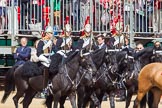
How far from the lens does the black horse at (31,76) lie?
49.7 feet

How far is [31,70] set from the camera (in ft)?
52.5

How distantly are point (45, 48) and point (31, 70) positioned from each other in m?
0.74

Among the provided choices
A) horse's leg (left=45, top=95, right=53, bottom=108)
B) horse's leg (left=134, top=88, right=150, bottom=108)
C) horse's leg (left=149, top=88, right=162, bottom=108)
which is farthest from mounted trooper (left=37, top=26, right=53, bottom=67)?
horse's leg (left=149, top=88, right=162, bottom=108)

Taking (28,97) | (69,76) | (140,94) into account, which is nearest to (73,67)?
(69,76)

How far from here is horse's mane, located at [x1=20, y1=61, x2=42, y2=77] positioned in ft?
52.3

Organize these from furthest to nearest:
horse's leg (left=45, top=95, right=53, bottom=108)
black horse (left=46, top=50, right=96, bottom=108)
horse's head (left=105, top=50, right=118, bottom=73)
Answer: horse's head (left=105, top=50, right=118, bottom=73) → horse's leg (left=45, top=95, right=53, bottom=108) → black horse (left=46, top=50, right=96, bottom=108)

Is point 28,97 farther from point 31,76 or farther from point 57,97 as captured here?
point 57,97

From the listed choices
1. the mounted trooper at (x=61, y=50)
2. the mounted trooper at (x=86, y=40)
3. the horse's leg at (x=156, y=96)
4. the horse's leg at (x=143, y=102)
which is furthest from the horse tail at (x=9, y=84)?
the horse's leg at (x=156, y=96)

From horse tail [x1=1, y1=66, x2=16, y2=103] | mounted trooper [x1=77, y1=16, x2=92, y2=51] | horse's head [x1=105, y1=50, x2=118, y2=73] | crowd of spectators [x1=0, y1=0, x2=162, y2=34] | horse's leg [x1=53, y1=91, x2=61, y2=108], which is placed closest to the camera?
horse's leg [x1=53, y1=91, x2=61, y2=108]

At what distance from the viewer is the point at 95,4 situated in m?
20.8

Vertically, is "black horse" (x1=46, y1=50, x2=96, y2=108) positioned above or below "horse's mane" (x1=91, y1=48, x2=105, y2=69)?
below

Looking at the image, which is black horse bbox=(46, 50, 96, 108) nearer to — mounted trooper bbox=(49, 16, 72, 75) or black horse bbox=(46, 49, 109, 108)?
mounted trooper bbox=(49, 16, 72, 75)

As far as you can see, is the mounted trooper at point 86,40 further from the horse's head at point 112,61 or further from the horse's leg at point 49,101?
the horse's leg at point 49,101

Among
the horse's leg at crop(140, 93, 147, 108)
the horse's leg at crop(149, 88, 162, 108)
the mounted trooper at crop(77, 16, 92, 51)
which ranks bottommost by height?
the horse's leg at crop(140, 93, 147, 108)
